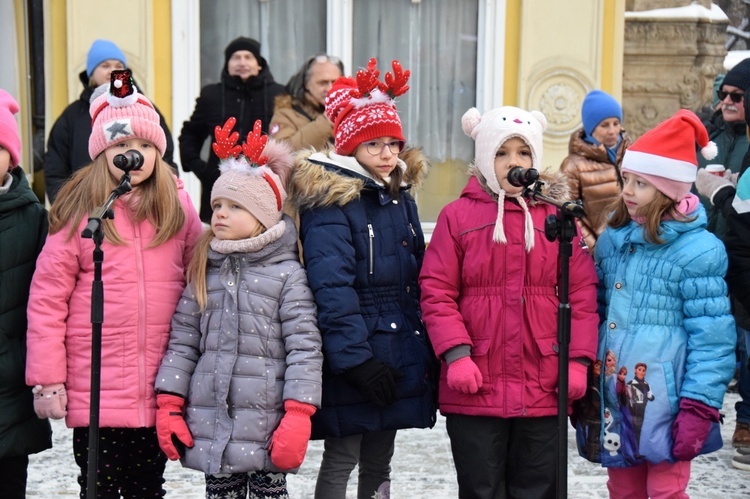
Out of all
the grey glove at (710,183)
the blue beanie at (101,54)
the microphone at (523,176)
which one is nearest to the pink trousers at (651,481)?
the microphone at (523,176)

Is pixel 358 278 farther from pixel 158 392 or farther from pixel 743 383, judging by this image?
pixel 743 383

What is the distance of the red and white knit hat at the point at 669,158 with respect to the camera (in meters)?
3.98

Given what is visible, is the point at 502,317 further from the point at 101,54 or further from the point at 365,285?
the point at 101,54

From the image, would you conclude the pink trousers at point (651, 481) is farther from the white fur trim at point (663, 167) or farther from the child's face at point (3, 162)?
the child's face at point (3, 162)

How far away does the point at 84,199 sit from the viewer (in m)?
3.96

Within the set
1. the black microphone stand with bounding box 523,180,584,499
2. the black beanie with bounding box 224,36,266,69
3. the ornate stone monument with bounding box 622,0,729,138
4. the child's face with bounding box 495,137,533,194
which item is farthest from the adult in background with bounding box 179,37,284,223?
the ornate stone monument with bounding box 622,0,729,138

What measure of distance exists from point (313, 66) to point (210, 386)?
129 inches

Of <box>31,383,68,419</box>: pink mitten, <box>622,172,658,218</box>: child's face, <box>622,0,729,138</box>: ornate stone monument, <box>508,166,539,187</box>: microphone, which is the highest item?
<box>622,0,729,138</box>: ornate stone monument

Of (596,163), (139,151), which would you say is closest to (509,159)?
(139,151)

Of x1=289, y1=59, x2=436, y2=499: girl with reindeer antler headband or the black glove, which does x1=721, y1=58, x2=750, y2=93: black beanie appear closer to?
x1=289, y1=59, x2=436, y2=499: girl with reindeer antler headband

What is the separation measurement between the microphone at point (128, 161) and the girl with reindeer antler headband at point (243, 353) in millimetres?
279

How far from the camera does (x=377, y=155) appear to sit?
13.4 ft

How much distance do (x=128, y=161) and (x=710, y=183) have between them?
7.91 feet

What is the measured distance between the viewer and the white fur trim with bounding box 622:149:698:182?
398cm
